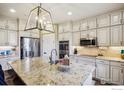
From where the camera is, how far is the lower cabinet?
2.27 meters

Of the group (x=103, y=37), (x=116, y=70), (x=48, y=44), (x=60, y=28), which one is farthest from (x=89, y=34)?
(x=48, y=44)

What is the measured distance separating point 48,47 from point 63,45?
326 mm

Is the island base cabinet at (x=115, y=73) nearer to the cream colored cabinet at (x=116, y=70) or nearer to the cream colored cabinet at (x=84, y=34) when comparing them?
the cream colored cabinet at (x=116, y=70)

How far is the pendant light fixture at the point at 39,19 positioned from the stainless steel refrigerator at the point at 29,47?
19cm

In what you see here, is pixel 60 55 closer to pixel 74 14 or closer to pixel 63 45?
pixel 63 45

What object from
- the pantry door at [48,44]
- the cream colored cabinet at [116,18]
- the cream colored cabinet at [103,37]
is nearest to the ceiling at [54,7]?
the pantry door at [48,44]

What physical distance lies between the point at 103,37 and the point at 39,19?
68.8 inches

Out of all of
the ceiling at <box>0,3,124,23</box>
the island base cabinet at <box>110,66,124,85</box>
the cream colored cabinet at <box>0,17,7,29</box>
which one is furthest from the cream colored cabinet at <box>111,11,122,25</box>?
the cream colored cabinet at <box>0,17,7,29</box>

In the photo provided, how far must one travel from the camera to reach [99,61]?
2.43 metres

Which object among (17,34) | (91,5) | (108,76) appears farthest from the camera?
(108,76)

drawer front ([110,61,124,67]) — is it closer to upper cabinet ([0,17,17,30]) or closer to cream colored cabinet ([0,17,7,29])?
upper cabinet ([0,17,17,30])

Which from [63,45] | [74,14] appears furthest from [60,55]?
[74,14]

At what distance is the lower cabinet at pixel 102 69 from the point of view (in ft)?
7.43

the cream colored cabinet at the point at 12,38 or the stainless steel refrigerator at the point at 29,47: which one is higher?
the cream colored cabinet at the point at 12,38
